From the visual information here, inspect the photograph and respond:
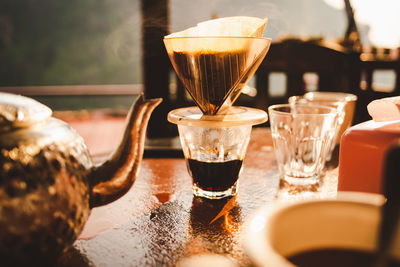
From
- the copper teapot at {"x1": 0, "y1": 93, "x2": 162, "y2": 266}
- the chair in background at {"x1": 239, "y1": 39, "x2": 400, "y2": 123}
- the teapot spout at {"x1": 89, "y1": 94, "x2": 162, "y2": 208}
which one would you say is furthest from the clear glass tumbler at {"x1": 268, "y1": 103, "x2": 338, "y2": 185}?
the chair in background at {"x1": 239, "y1": 39, "x2": 400, "y2": 123}

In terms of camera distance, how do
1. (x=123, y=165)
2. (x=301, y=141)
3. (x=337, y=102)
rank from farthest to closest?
1. (x=337, y=102)
2. (x=301, y=141)
3. (x=123, y=165)

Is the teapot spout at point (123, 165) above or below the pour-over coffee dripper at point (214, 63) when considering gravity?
below

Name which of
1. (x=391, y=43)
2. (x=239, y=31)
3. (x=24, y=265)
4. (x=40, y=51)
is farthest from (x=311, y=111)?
(x=40, y=51)

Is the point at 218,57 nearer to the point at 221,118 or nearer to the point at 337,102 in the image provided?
the point at 221,118

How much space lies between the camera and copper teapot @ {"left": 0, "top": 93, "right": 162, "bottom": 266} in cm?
41

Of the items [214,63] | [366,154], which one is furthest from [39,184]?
[366,154]

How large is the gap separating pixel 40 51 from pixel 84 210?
18231mm

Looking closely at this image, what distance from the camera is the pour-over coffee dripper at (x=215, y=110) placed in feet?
2.16

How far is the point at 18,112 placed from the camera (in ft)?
1.43

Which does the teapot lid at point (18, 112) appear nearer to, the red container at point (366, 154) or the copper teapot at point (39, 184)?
the copper teapot at point (39, 184)

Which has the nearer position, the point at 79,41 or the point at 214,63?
the point at 214,63

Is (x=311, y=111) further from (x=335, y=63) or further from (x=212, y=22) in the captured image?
(x=335, y=63)

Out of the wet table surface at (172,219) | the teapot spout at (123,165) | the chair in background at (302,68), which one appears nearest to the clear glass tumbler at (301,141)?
the wet table surface at (172,219)

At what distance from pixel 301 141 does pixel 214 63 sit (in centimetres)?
30
